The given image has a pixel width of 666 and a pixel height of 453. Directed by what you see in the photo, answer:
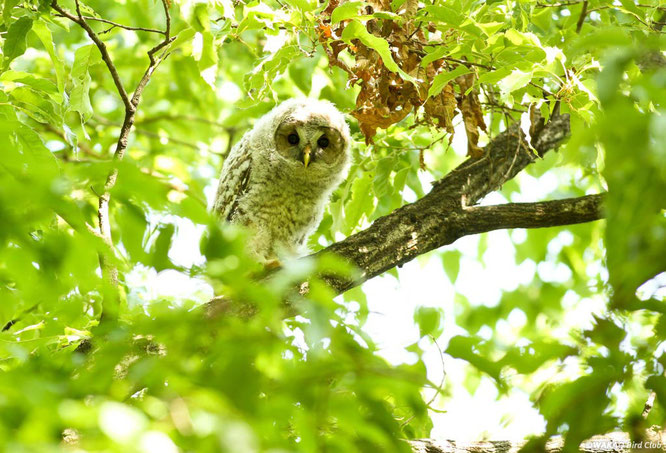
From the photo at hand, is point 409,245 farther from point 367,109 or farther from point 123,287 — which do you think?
point 123,287

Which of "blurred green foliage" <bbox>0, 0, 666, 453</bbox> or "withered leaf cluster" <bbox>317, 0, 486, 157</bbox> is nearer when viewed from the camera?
"blurred green foliage" <bbox>0, 0, 666, 453</bbox>

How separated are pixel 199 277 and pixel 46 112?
1.67 m

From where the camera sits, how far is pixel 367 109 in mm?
2963

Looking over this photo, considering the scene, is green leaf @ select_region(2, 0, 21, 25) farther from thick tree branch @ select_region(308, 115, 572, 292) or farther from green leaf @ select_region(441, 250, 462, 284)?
green leaf @ select_region(441, 250, 462, 284)

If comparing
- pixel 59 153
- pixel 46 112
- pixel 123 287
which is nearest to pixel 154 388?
pixel 46 112

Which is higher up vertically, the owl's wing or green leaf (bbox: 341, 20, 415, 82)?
the owl's wing

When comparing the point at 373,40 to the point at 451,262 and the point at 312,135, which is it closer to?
the point at 312,135

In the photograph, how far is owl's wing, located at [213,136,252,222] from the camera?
14.5ft

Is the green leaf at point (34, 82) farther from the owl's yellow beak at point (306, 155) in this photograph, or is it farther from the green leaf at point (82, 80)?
the owl's yellow beak at point (306, 155)

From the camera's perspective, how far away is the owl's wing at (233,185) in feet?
14.5

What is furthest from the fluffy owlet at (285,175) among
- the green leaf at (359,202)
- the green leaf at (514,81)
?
the green leaf at (514,81)

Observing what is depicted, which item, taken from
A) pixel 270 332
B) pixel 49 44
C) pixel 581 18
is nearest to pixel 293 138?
pixel 581 18

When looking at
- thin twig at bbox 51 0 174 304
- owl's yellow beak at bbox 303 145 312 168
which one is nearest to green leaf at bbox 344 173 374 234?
owl's yellow beak at bbox 303 145 312 168

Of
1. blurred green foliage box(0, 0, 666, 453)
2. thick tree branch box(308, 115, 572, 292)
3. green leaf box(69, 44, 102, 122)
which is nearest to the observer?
blurred green foliage box(0, 0, 666, 453)
